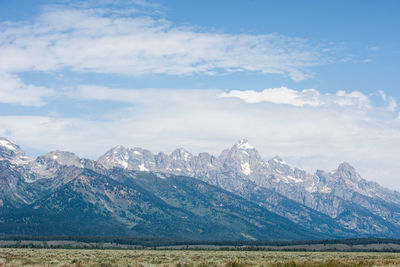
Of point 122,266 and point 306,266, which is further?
point 122,266

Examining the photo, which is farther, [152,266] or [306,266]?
[152,266]

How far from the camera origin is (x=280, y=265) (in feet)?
254

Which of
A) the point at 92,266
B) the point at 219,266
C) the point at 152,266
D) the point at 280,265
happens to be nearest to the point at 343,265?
the point at 280,265

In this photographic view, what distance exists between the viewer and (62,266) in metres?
76.9

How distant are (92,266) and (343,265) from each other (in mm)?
39350

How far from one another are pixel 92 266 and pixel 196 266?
53.5 feet

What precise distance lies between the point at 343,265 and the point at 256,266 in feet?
45.6

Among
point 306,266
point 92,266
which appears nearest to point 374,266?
point 306,266

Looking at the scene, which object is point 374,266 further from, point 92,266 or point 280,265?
point 92,266

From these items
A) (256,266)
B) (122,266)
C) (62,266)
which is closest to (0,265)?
(62,266)

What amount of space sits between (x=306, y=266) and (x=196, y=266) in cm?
1712

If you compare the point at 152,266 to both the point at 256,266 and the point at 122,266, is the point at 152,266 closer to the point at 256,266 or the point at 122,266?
the point at 122,266

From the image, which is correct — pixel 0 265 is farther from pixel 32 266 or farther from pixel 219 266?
pixel 219 266

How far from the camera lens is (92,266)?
257 ft
